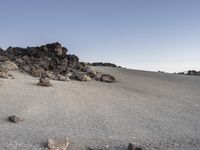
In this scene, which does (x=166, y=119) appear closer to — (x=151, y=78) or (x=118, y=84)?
(x=118, y=84)

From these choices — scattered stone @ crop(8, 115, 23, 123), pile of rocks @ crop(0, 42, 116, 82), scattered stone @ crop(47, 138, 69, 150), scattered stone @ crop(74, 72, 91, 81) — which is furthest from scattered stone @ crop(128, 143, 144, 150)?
scattered stone @ crop(74, 72, 91, 81)

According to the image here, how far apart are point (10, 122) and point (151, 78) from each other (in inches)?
427

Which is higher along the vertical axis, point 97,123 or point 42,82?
point 42,82

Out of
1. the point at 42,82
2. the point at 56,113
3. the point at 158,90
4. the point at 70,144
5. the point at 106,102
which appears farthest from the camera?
the point at 158,90

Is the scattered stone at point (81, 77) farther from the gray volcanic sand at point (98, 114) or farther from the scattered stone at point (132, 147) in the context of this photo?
the scattered stone at point (132, 147)

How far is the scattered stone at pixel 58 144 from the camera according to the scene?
757cm

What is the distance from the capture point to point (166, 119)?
10.5 metres

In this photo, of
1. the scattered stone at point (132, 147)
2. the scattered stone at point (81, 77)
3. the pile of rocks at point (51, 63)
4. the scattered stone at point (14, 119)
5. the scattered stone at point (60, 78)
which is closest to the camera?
the scattered stone at point (132, 147)

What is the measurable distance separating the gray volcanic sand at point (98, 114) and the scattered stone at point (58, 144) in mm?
200

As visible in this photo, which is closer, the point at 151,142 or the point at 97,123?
the point at 151,142

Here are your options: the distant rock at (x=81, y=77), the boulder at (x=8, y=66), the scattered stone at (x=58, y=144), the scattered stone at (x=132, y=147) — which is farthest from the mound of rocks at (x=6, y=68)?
the scattered stone at (x=132, y=147)

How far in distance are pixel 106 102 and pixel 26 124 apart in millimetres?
3527

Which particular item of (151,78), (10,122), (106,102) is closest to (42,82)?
(106,102)

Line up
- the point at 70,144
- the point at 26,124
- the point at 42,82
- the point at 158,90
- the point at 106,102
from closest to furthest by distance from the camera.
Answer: the point at 70,144, the point at 26,124, the point at 106,102, the point at 42,82, the point at 158,90
